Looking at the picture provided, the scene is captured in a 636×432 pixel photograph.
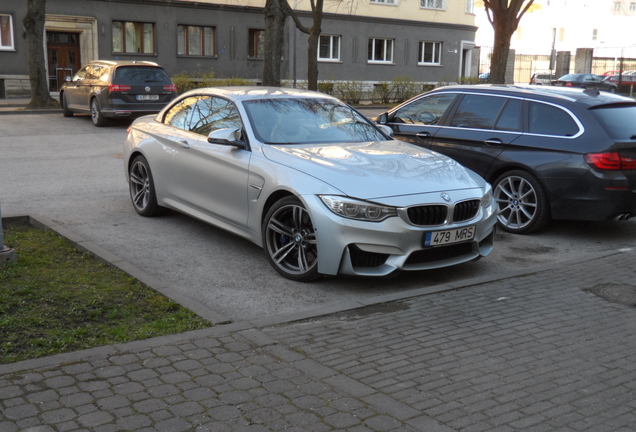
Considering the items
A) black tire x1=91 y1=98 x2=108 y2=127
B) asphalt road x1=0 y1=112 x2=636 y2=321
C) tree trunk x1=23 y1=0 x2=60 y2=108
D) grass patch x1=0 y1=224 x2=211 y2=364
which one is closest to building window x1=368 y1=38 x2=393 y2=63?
tree trunk x1=23 y1=0 x2=60 y2=108

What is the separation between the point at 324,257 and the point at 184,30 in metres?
32.2

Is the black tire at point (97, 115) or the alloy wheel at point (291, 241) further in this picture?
the black tire at point (97, 115)

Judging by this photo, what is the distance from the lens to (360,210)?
6.09 m

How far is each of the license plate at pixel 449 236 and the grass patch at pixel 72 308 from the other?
81.1 inches

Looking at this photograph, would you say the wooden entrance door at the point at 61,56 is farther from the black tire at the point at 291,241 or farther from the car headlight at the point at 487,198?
the car headlight at the point at 487,198

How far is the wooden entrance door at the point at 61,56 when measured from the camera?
110 ft

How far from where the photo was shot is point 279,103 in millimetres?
7719

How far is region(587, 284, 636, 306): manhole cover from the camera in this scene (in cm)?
617

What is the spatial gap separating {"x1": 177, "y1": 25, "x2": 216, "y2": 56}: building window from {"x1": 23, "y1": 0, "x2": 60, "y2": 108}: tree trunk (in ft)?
36.8

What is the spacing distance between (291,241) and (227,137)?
4.12ft

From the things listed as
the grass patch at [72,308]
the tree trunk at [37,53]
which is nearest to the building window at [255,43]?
the tree trunk at [37,53]

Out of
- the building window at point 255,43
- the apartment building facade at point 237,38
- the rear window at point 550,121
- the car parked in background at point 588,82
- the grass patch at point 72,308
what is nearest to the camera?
the grass patch at point 72,308

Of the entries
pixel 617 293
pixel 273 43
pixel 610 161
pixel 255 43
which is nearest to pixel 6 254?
pixel 617 293

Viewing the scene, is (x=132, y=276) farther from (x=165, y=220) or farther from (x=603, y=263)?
(x=603, y=263)
